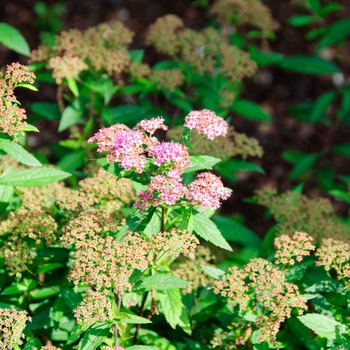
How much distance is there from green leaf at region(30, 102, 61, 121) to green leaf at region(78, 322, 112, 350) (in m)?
1.99

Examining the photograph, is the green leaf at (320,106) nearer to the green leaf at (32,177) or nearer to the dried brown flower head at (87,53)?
the dried brown flower head at (87,53)

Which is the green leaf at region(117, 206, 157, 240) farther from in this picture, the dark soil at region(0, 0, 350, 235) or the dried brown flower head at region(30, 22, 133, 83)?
the dark soil at region(0, 0, 350, 235)

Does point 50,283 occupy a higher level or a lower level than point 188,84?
lower

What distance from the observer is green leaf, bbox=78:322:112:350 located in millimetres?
2379

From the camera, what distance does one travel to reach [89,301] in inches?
90.8

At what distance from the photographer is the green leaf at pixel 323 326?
2.54 m

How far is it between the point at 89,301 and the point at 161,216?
0.56m

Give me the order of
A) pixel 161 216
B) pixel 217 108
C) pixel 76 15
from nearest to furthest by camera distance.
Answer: pixel 161 216 < pixel 217 108 < pixel 76 15

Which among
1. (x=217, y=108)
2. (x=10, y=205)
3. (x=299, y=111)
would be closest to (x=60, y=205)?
(x=10, y=205)

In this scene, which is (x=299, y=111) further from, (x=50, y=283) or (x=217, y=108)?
(x=50, y=283)

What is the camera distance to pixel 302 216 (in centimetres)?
337

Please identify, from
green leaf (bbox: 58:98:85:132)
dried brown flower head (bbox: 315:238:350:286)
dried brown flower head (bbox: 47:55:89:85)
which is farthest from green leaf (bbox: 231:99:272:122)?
dried brown flower head (bbox: 315:238:350:286)

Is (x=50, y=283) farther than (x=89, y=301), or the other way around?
(x=50, y=283)

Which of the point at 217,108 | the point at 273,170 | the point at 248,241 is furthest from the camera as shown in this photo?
the point at 273,170
